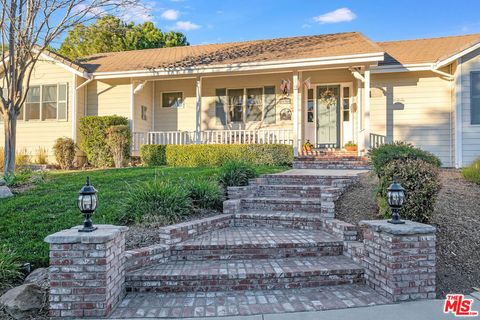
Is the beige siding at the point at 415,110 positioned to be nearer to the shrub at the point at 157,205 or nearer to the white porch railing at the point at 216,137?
the white porch railing at the point at 216,137

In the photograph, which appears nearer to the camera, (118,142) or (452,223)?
(452,223)

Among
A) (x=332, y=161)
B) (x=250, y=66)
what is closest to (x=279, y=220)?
(x=332, y=161)

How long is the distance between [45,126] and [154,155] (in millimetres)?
4935

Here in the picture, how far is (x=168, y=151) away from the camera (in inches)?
472

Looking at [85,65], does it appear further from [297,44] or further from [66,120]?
[297,44]

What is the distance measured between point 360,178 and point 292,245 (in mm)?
3438

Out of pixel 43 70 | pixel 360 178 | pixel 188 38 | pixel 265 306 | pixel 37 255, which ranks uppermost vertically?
pixel 188 38

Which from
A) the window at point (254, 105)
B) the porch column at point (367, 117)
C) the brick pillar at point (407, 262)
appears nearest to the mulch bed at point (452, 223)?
the brick pillar at point (407, 262)

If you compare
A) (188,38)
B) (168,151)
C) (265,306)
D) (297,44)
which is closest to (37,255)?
(265,306)

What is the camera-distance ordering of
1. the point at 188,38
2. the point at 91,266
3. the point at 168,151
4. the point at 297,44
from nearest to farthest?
1. the point at 91,266
2. the point at 168,151
3. the point at 297,44
4. the point at 188,38

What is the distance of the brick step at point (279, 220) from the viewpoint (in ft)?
18.3

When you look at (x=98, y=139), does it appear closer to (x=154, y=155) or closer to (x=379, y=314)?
(x=154, y=155)

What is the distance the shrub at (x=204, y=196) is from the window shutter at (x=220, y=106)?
7519 mm

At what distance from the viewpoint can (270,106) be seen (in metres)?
13.2
